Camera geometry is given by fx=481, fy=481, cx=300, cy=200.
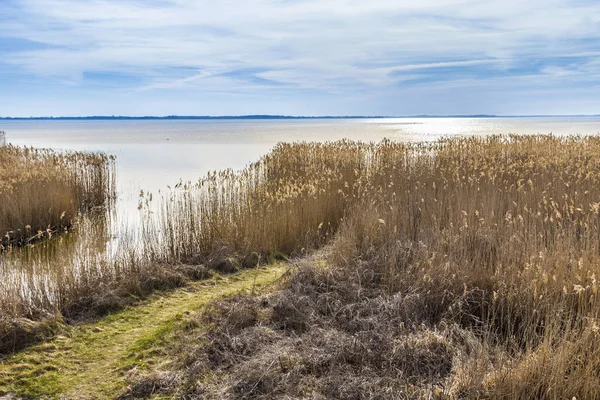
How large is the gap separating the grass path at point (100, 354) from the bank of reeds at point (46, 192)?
331cm

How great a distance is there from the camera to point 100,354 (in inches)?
179

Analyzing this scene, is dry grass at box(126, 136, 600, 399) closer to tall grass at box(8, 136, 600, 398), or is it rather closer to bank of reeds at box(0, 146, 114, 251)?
tall grass at box(8, 136, 600, 398)

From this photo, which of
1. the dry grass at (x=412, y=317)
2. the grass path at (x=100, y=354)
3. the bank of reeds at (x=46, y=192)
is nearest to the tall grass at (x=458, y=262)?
the dry grass at (x=412, y=317)

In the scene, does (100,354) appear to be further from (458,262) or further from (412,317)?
(458,262)

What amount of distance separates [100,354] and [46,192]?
759 centimetres

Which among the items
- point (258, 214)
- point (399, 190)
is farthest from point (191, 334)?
point (399, 190)

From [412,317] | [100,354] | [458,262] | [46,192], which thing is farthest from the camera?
[46,192]

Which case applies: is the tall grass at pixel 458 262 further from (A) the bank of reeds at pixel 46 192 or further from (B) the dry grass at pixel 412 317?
(A) the bank of reeds at pixel 46 192

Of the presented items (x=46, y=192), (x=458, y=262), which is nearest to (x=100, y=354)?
(x=458, y=262)

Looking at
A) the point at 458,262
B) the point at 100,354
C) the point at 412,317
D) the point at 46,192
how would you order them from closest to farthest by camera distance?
the point at 100,354
the point at 412,317
the point at 458,262
the point at 46,192

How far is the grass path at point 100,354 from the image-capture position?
402 centimetres

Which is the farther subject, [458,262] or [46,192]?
Result: [46,192]

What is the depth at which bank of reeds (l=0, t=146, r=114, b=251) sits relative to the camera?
9867 mm

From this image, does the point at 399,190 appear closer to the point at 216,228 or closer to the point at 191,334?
the point at 216,228
